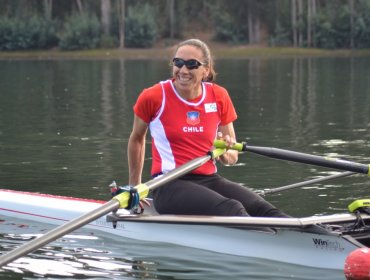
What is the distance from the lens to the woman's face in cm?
880

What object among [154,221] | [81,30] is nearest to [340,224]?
[154,221]

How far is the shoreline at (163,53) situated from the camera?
215 feet

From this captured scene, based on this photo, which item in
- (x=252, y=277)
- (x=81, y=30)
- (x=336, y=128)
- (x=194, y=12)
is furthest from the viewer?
(x=194, y=12)

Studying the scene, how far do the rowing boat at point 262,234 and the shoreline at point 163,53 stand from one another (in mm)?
55316

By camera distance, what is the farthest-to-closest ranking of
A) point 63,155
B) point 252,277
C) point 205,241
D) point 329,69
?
point 329,69 → point 63,155 → point 205,241 → point 252,277

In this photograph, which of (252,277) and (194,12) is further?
(194,12)

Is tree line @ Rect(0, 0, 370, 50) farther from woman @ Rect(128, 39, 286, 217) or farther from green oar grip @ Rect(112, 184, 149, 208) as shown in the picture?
green oar grip @ Rect(112, 184, 149, 208)

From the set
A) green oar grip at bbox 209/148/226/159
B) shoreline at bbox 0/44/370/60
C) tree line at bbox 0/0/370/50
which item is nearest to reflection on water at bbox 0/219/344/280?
green oar grip at bbox 209/148/226/159

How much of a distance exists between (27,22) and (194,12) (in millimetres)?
13854

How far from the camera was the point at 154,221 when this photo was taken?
347 inches

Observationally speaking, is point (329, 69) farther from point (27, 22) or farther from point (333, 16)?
point (27, 22)

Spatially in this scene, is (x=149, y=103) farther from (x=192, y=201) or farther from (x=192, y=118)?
(x=192, y=201)

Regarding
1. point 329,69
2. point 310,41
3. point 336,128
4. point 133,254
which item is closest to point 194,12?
point 310,41

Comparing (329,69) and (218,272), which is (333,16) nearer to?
(329,69)
